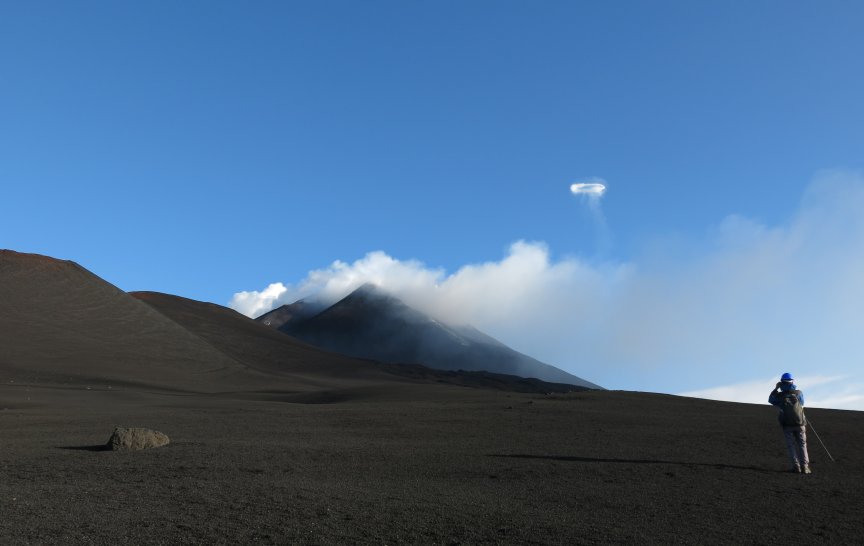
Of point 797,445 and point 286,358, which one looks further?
point 286,358

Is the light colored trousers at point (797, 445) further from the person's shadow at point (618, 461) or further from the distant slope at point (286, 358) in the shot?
the distant slope at point (286, 358)

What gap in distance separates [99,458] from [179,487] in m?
4.44

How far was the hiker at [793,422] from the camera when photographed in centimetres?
1415

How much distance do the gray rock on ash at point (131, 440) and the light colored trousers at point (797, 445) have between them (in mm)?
12448

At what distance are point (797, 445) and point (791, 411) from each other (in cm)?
62

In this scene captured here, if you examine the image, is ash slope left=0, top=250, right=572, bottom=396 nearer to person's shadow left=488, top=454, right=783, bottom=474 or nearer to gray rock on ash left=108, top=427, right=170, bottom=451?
gray rock on ash left=108, top=427, right=170, bottom=451

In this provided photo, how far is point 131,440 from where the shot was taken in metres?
17.7

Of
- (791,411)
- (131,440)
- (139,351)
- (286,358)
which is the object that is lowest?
(131,440)

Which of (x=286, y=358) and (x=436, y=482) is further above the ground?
(x=286, y=358)

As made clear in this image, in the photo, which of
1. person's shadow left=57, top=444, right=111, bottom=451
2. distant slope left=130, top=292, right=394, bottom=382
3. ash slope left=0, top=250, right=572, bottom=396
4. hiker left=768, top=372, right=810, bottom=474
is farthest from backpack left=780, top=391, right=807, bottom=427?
distant slope left=130, top=292, right=394, bottom=382

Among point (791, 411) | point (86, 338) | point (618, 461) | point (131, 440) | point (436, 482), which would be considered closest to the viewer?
point (436, 482)

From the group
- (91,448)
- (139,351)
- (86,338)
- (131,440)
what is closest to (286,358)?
(139,351)

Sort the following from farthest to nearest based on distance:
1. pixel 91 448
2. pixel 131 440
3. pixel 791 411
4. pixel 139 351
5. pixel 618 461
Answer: pixel 139 351, pixel 91 448, pixel 131 440, pixel 618 461, pixel 791 411

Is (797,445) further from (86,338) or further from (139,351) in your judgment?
(86,338)
